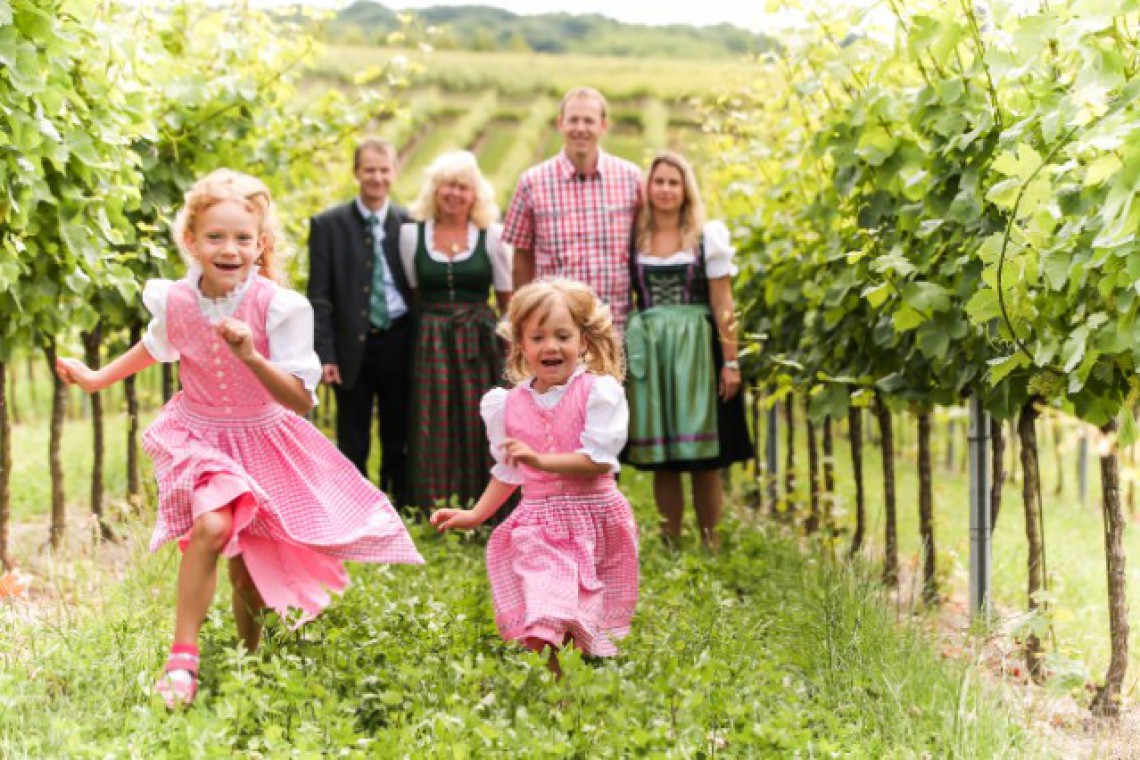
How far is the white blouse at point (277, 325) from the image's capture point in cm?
378

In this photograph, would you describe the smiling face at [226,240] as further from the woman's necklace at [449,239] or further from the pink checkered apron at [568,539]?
the woman's necklace at [449,239]

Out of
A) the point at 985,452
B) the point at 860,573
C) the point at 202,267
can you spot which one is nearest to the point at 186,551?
the point at 202,267

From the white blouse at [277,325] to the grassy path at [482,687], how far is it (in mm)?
751

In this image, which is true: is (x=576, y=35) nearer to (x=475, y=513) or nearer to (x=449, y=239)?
(x=449, y=239)

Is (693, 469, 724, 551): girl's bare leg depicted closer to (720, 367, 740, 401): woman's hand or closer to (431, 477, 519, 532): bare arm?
(720, 367, 740, 401): woman's hand

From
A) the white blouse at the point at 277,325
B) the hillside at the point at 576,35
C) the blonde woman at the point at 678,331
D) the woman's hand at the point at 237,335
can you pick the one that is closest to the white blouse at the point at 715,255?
the blonde woman at the point at 678,331

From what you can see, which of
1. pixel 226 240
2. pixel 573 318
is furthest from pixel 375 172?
pixel 226 240

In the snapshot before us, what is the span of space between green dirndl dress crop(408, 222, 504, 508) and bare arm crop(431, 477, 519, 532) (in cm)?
209

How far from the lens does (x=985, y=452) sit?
4891mm

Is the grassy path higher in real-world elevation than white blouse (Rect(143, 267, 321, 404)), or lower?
lower

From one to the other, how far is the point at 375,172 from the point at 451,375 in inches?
40.8

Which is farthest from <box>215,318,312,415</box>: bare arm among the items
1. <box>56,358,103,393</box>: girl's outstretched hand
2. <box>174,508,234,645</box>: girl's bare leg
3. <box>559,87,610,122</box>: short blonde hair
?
<box>559,87,610,122</box>: short blonde hair

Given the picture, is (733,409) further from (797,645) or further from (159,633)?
(159,633)

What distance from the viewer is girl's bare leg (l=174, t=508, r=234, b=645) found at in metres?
3.52
